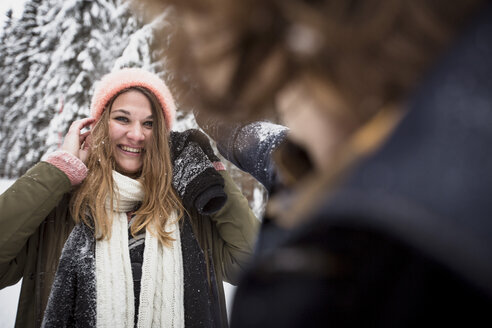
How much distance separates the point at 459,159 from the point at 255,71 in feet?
1.17

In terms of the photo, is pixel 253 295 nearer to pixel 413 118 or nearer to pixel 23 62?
pixel 413 118

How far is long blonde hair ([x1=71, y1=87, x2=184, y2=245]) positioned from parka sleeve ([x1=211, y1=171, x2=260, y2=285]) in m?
0.33

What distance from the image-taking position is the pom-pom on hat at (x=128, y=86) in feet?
8.31

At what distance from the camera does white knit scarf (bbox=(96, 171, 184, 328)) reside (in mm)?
2006

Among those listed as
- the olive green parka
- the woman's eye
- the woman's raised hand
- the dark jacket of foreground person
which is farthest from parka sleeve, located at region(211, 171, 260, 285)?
the dark jacket of foreground person

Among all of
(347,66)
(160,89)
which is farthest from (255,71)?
(160,89)

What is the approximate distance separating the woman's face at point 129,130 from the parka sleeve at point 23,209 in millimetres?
505

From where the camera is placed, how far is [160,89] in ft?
8.56

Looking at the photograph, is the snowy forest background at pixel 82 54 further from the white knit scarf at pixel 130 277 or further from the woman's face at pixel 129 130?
the white knit scarf at pixel 130 277

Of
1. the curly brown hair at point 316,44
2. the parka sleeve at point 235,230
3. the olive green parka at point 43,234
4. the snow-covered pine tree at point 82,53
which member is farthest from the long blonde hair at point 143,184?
the snow-covered pine tree at point 82,53

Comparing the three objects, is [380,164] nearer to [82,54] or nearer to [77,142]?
[77,142]

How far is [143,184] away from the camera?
7.87 feet

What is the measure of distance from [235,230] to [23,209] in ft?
4.34

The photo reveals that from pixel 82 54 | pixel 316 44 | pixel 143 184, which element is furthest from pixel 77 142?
pixel 82 54
